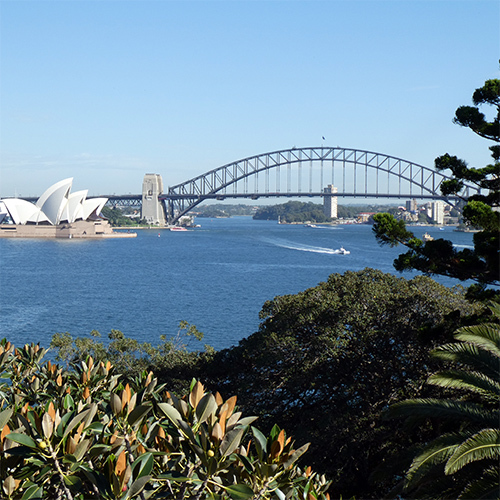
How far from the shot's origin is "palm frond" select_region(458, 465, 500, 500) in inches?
183

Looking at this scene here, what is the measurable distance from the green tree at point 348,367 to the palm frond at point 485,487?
3.78 meters

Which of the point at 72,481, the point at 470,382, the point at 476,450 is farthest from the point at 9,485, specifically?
the point at 470,382

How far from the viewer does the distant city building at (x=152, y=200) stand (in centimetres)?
11550

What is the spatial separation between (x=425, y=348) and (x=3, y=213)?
9745cm

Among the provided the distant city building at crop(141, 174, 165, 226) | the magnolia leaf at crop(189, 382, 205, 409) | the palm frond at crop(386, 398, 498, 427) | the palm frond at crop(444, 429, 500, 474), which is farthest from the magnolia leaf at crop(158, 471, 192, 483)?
the distant city building at crop(141, 174, 165, 226)

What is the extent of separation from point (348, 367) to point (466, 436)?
459cm

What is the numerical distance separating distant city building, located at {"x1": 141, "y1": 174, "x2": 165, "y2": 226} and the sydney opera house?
24631 mm

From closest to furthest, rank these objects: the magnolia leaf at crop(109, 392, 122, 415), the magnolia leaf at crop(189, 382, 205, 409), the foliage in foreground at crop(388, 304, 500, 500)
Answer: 1. the magnolia leaf at crop(189, 382, 205, 409)
2. the magnolia leaf at crop(109, 392, 122, 415)
3. the foliage in foreground at crop(388, 304, 500, 500)

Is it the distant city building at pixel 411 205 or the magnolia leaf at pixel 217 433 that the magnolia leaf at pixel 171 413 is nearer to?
the magnolia leaf at pixel 217 433

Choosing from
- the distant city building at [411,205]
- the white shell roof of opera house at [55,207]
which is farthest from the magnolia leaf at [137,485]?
the distant city building at [411,205]

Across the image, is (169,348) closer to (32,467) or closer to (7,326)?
(32,467)

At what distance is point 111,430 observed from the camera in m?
3.79

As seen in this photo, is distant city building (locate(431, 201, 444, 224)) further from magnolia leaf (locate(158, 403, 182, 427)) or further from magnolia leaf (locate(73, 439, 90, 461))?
magnolia leaf (locate(73, 439, 90, 461))

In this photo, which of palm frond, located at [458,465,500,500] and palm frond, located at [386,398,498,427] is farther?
palm frond, located at [386,398,498,427]
